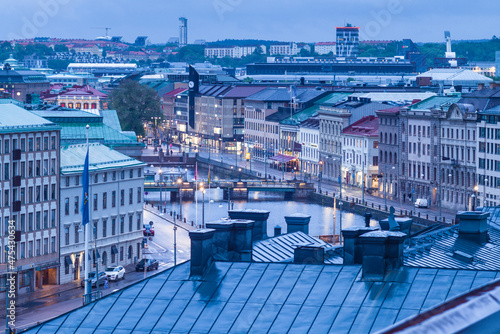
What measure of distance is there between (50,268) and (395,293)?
44.7 metres

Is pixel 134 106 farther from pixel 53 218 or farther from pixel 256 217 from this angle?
pixel 256 217

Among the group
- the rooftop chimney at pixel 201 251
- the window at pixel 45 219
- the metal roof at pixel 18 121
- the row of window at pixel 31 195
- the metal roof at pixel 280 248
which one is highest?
the metal roof at pixel 18 121

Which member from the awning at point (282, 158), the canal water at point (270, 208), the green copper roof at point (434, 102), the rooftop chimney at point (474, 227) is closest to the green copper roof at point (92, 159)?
the canal water at point (270, 208)

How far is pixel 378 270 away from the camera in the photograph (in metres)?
17.6

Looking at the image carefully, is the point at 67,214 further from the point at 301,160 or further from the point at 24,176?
the point at 301,160

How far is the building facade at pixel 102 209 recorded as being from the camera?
6219 centimetres

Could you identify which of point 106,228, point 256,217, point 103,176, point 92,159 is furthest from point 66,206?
point 256,217

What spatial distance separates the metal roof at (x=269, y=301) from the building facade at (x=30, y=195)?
1514 inches

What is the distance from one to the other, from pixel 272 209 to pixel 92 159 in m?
46.2

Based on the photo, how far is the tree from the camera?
17888 cm

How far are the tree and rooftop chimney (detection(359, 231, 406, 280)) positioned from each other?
6306 inches

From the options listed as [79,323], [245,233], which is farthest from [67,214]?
[79,323]

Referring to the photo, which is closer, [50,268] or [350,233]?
[350,233]

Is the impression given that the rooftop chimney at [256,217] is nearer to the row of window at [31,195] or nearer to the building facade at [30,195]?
the building facade at [30,195]
